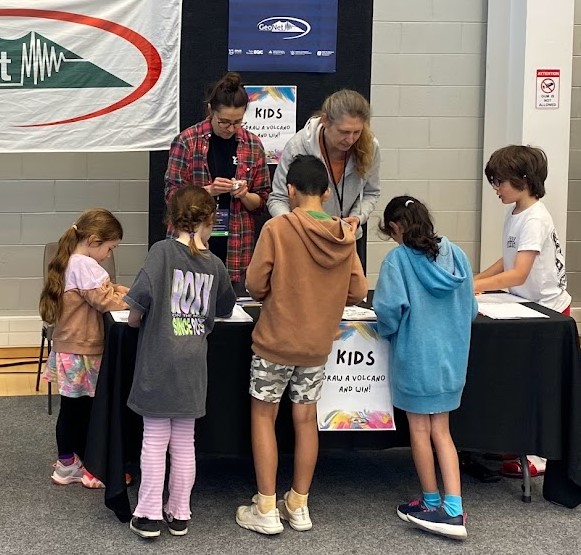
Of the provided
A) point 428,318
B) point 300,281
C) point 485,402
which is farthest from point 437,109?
point 300,281

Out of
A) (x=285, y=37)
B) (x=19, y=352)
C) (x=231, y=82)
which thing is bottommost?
(x=19, y=352)

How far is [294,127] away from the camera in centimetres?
453

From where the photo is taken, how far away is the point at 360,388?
3.02 m

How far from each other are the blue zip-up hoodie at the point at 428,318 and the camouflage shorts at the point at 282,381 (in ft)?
0.87

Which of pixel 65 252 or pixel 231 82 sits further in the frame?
pixel 231 82

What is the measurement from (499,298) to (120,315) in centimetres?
136

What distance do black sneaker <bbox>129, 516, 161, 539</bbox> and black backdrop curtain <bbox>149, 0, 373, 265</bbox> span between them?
1.93m

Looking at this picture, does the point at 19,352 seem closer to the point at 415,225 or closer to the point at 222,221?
the point at 222,221

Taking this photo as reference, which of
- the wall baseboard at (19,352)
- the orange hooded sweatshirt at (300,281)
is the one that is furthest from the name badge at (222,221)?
the wall baseboard at (19,352)

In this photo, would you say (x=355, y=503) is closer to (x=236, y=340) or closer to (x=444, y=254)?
(x=236, y=340)

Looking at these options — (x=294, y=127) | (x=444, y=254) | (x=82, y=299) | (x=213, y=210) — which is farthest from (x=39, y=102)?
(x=444, y=254)

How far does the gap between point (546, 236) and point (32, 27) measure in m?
2.57

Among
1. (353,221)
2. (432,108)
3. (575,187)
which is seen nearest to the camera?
(353,221)

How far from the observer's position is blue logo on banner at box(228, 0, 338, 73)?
442cm
